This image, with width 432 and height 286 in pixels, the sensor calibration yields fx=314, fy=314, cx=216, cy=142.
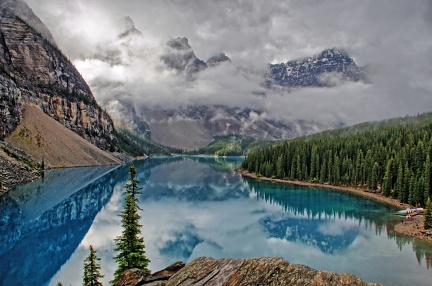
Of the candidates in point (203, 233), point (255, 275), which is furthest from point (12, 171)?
point (255, 275)

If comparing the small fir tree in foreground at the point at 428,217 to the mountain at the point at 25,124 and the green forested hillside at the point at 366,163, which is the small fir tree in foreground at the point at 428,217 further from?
the mountain at the point at 25,124

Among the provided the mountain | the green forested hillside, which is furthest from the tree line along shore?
the mountain

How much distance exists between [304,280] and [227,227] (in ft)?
150

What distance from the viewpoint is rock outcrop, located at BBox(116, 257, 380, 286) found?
39.7 feet

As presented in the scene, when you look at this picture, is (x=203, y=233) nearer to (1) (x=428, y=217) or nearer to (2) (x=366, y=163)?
(1) (x=428, y=217)

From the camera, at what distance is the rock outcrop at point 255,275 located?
12086mm

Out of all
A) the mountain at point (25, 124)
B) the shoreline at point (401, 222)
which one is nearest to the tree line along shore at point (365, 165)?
the shoreline at point (401, 222)

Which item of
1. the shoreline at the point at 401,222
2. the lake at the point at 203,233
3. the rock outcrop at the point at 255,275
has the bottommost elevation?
the lake at the point at 203,233

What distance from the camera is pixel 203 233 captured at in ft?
170

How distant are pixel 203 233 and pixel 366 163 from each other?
79.6 meters

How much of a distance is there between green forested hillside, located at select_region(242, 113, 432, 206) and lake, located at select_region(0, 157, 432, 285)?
10.4 m

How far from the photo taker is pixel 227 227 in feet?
186

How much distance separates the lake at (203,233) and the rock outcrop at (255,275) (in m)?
23.6

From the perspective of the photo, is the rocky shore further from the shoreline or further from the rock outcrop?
the shoreline
